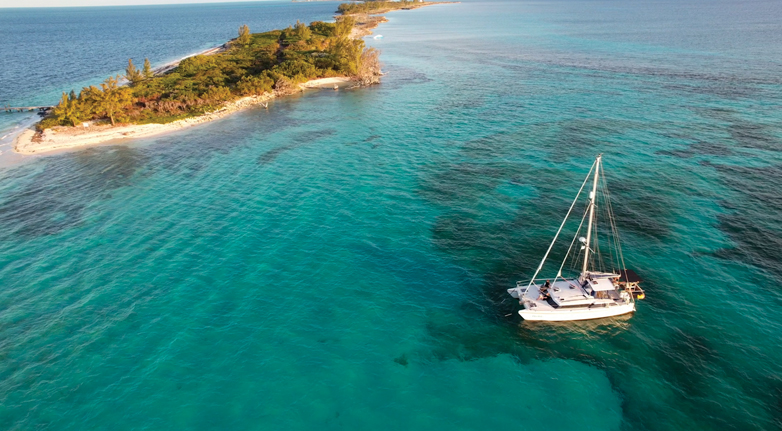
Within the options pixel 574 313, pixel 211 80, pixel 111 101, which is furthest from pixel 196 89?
pixel 574 313

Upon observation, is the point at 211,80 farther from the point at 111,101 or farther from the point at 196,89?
the point at 111,101

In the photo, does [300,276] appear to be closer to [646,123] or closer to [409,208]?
[409,208]

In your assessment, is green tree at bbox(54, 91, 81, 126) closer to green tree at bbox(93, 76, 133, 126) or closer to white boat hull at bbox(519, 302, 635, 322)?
green tree at bbox(93, 76, 133, 126)

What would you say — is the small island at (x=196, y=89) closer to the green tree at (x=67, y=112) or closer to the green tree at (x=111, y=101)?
the green tree at (x=111, y=101)

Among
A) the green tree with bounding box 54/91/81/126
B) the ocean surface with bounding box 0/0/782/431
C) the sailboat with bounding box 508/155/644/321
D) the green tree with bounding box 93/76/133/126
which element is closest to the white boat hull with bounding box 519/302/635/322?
the sailboat with bounding box 508/155/644/321

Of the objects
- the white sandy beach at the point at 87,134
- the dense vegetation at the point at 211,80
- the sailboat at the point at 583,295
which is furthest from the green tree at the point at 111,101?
the sailboat at the point at 583,295
